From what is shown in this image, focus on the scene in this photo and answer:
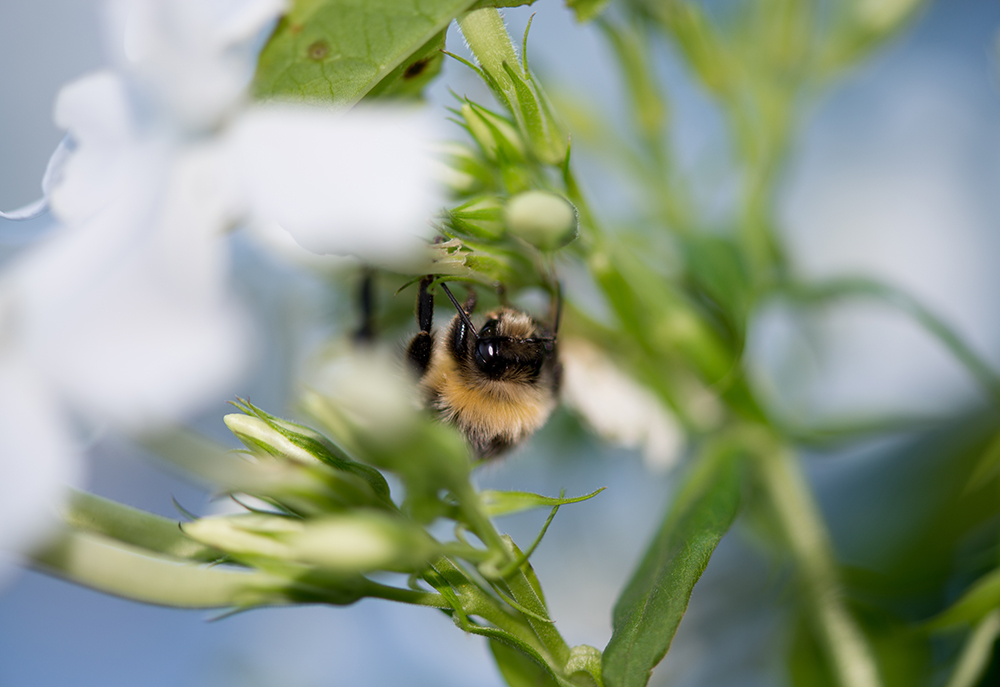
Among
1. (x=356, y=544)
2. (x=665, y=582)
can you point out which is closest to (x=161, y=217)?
(x=356, y=544)

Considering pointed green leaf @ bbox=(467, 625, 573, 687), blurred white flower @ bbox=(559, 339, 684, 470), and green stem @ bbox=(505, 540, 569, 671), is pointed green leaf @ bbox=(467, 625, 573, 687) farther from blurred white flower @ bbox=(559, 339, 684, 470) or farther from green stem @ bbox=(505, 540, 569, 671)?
blurred white flower @ bbox=(559, 339, 684, 470)

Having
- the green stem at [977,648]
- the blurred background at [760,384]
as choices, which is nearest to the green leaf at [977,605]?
the green stem at [977,648]

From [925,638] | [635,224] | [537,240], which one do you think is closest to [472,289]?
[537,240]

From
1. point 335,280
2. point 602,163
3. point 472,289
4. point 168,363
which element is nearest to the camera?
point 168,363

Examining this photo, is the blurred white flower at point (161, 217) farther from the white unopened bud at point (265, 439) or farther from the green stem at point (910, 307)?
the green stem at point (910, 307)

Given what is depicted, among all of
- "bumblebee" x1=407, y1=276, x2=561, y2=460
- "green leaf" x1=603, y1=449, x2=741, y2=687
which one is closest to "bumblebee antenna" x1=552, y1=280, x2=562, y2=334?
"bumblebee" x1=407, y1=276, x2=561, y2=460

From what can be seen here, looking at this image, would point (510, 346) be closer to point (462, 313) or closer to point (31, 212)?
point (462, 313)

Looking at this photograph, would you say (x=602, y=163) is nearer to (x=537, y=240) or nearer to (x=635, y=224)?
(x=635, y=224)
